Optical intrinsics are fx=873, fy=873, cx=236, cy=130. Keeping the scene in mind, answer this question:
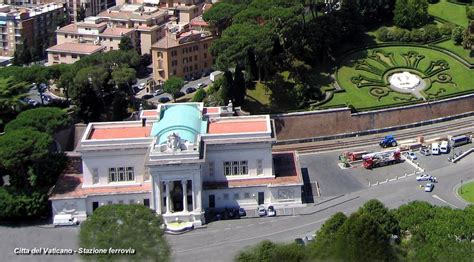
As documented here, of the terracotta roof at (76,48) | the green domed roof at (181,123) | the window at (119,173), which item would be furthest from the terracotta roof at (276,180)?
the terracotta roof at (76,48)

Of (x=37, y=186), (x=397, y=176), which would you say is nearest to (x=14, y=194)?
(x=37, y=186)

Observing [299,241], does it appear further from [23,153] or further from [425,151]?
[425,151]

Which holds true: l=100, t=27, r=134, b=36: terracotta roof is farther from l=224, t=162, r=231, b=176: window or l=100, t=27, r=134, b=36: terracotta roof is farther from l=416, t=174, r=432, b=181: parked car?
l=416, t=174, r=432, b=181: parked car

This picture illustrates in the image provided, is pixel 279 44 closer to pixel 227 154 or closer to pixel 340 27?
pixel 340 27

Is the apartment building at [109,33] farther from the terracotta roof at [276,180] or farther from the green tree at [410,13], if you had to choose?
the terracotta roof at [276,180]

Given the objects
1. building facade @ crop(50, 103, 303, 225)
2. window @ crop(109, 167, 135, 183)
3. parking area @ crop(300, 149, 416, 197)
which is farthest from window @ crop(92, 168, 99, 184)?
parking area @ crop(300, 149, 416, 197)

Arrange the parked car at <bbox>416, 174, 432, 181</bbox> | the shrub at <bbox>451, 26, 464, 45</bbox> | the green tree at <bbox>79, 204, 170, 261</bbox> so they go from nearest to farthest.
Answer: the green tree at <bbox>79, 204, 170, 261</bbox> < the parked car at <bbox>416, 174, 432, 181</bbox> < the shrub at <bbox>451, 26, 464, 45</bbox>

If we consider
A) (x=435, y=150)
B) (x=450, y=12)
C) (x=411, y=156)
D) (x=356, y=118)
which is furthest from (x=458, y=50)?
(x=411, y=156)
